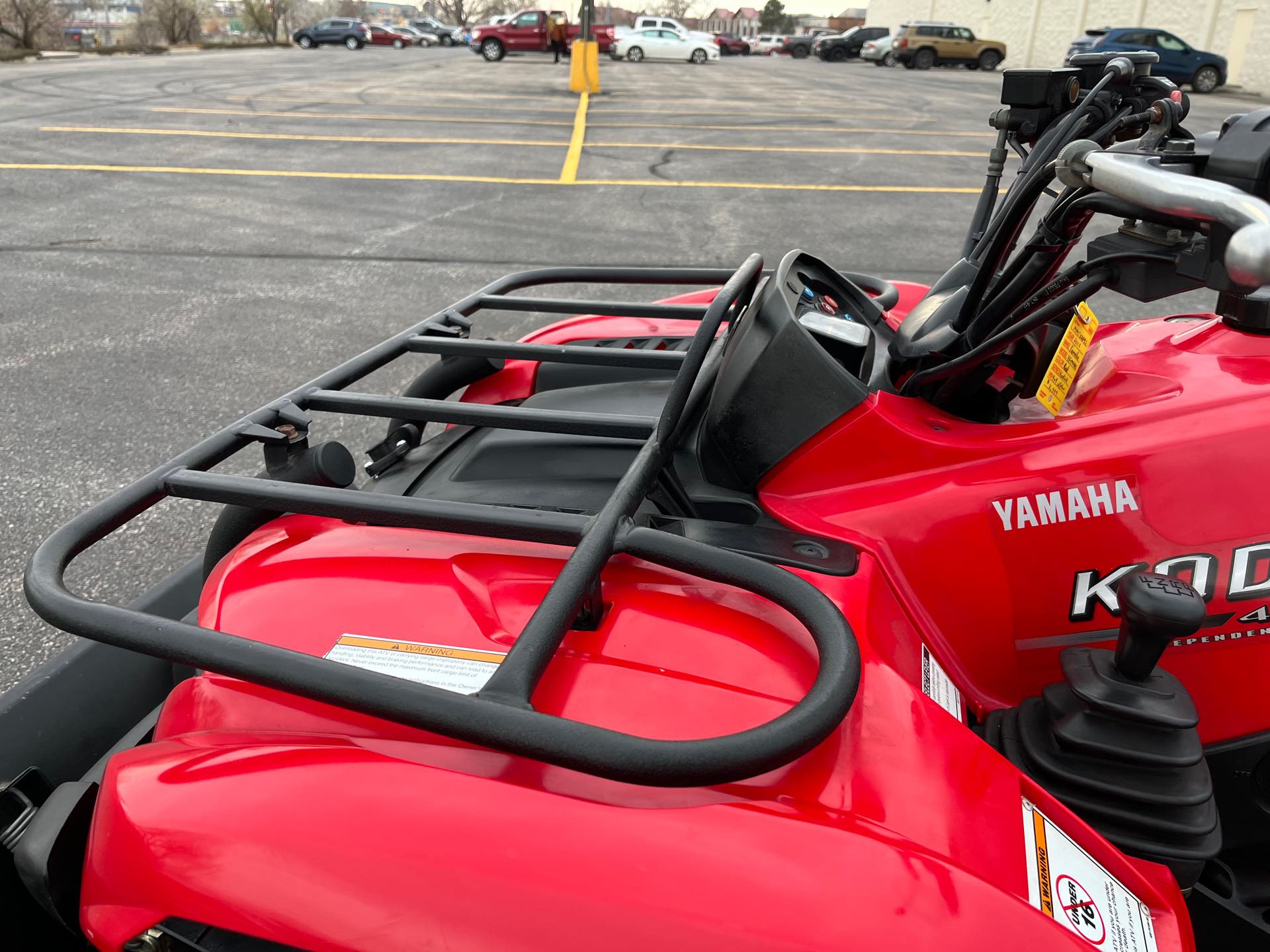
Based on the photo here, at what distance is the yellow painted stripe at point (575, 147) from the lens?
9.11m

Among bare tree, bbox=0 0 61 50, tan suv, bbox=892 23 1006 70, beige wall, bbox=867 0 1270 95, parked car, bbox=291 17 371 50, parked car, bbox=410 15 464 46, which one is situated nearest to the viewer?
beige wall, bbox=867 0 1270 95

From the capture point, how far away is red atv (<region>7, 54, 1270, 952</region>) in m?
0.91

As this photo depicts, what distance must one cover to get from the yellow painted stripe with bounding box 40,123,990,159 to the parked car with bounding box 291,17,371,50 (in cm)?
3306

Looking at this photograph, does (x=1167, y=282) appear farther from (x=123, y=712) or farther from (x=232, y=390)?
(x=232, y=390)

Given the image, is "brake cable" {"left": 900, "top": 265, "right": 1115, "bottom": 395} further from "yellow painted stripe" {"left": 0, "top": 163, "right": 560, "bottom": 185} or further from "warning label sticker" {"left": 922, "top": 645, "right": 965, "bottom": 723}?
"yellow painted stripe" {"left": 0, "top": 163, "right": 560, "bottom": 185}

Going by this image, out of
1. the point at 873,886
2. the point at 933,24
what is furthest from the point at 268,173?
the point at 933,24

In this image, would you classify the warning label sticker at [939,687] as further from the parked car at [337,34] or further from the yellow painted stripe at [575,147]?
the parked car at [337,34]

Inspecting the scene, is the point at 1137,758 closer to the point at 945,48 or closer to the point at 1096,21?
the point at 1096,21

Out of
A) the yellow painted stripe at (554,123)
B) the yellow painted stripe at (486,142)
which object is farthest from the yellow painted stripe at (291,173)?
the yellow painted stripe at (554,123)

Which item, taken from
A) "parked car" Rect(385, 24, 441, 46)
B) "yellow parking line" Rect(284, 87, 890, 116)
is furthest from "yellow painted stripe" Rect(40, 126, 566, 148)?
"parked car" Rect(385, 24, 441, 46)

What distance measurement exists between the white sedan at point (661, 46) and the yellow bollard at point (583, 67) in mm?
14314

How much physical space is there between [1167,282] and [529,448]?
1096mm

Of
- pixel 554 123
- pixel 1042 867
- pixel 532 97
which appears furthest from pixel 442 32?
pixel 1042 867

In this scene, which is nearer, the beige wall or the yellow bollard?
the yellow bollard
